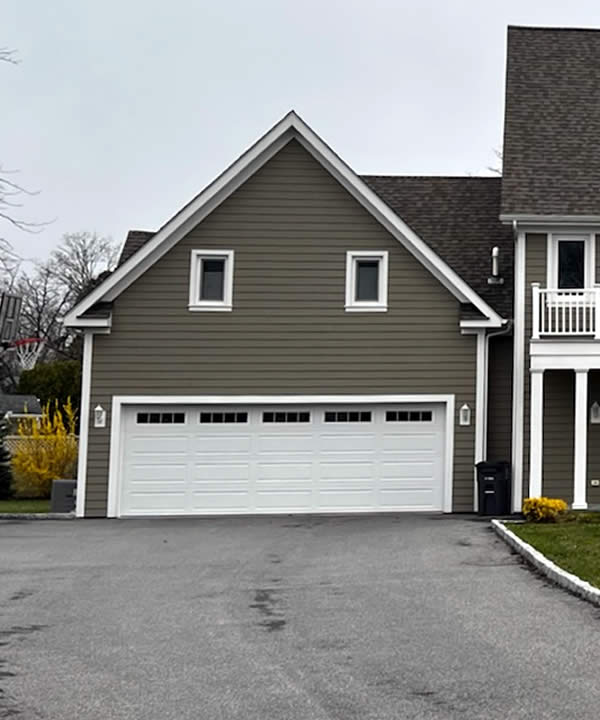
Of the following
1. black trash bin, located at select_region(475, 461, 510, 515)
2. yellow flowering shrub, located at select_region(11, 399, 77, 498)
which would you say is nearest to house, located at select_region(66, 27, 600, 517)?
black trash bin, located at select_region(475, 461, 510, 515)

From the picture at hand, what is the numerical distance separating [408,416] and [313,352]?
→ 2.15 metres

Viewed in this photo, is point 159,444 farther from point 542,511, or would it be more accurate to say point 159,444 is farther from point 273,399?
point 542,511

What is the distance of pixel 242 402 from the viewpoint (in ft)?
60.3

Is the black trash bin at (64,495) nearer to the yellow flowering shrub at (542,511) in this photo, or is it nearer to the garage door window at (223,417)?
the garage door window at (223,417)

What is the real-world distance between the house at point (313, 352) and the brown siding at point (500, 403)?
0.23 feet

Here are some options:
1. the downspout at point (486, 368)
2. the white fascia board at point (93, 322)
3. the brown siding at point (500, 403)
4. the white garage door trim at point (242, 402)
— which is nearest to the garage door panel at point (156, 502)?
the white garage door trim at point (242, 402)

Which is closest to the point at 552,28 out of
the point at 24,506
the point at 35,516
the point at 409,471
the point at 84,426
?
the point at 409,471

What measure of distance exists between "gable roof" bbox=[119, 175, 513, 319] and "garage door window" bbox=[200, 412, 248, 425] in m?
3.83

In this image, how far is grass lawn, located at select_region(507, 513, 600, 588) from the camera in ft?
34.1

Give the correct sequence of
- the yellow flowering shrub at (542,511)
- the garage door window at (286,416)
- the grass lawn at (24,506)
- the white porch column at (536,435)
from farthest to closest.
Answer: the grass lawn at (24,506) → the garage door window at (286,416) → the white porch column at (536,435) → the yellow flowering shrub at (542,511)

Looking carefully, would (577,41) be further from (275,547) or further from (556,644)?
(556,644)

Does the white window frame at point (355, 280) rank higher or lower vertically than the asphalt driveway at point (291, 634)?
higher

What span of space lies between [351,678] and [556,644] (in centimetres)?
177

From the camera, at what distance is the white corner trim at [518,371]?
1830cm
